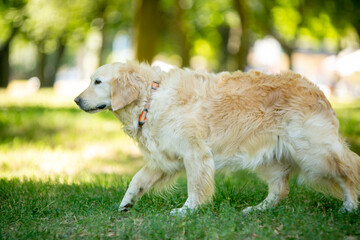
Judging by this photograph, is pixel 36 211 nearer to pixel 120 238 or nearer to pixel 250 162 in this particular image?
pixel 120 238

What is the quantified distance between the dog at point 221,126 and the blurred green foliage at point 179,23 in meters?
8.08

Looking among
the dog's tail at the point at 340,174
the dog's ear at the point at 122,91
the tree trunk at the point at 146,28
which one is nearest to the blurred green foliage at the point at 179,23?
the tree trunk at the point at 146,28

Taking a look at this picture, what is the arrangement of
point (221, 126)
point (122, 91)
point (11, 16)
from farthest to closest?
point (11, 16) < point (122, 91) < point (221, 126)

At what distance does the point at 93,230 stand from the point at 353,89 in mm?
39138

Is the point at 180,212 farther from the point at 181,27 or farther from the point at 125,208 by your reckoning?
the point at 181,27

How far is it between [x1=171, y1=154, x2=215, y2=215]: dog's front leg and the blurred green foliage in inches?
338

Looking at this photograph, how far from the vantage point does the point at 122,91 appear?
447 centimetres

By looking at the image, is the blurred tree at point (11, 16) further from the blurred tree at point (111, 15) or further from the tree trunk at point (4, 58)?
the blurred tree at point (111, 15)

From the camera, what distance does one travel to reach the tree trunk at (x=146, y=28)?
12.6m

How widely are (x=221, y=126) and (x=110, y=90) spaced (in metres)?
1.36

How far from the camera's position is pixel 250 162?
14.5ft

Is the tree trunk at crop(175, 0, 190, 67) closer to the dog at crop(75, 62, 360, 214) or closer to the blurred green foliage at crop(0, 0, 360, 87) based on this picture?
the blurred green foliage at crop(0, 0, 360, 87)

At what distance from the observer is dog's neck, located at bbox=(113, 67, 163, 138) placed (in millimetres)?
4527

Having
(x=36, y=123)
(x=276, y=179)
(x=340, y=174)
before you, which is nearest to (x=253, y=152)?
(x=276, y=179)
